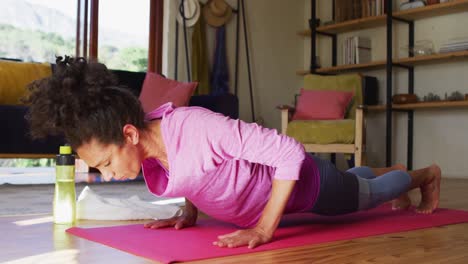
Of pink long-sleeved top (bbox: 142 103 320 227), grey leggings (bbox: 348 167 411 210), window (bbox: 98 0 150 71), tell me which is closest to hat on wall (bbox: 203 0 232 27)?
window (bbox: 98 0 150 71)

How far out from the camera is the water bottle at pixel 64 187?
5.49ft

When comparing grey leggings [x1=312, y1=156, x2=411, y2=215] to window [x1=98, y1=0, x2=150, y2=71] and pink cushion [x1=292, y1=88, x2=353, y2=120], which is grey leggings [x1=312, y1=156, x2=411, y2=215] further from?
window [x1=98, y1=0, x2=150, y2=71]

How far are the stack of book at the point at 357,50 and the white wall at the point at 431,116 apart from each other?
0.30 feet

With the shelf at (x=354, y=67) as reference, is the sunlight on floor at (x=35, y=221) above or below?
below

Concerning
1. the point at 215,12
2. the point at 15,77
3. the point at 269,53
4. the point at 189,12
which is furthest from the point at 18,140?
the point at 269,53

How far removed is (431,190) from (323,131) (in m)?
2.11

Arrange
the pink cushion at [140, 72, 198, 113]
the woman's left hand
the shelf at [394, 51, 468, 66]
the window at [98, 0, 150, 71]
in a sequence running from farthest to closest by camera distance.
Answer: the window at [98, 0, 150, 71], the shelf at [394, 51, 468, 66], the pink cushion at [140, 72, 198, 113], the woman's left hand

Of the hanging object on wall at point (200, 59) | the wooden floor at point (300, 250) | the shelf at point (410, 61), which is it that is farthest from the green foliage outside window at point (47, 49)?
the wooden floor at point (300, 250)

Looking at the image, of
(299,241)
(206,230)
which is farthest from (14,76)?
(299,241)

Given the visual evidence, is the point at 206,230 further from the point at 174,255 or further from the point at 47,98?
the point at 47,98

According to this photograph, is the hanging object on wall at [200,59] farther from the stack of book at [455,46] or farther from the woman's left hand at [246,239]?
the woman's left hand at [246,239]

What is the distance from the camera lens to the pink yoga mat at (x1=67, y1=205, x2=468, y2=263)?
128 centimetres

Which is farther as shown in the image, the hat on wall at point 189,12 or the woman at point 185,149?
the hat on wall at point 189,12

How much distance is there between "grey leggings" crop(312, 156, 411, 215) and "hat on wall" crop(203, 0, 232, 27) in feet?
11.9
